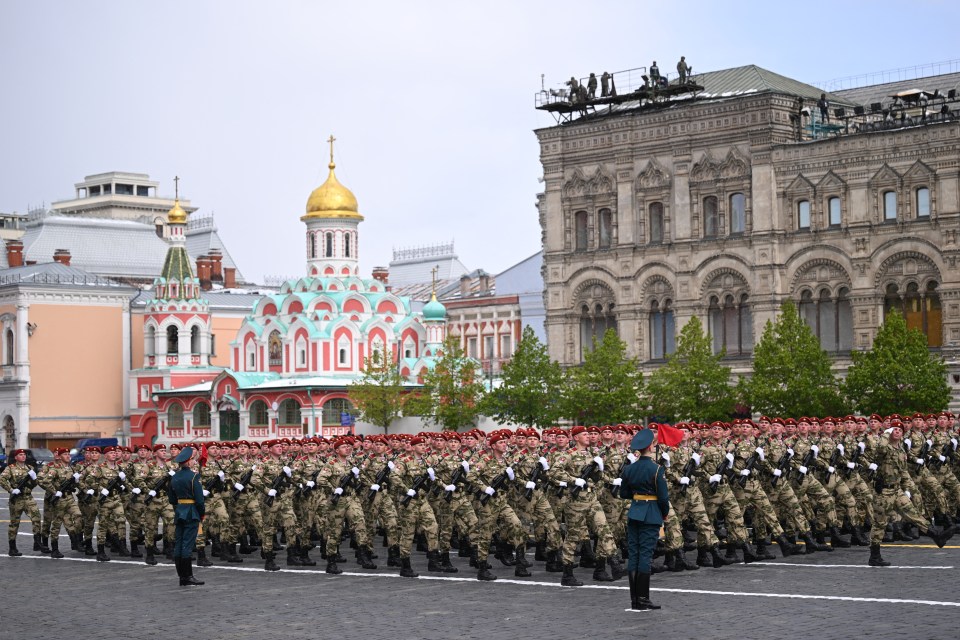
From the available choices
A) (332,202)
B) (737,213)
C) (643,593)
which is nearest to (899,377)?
(737,213)

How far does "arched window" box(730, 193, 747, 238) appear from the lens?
49406 millimetres

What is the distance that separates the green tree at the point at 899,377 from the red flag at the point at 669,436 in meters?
22.5

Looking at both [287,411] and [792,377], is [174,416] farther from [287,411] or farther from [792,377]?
[792,377]

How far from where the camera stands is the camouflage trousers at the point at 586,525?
17.0 meters

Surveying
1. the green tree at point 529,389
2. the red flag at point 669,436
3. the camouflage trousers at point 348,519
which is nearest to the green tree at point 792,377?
the green tree at point 529,389

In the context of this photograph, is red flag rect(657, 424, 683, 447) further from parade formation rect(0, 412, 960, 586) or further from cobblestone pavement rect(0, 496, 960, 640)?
cobblestone pavement rect(0, 496, 960, 640)

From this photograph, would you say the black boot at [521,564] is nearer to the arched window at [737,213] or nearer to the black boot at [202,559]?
the black boot at [202,559]

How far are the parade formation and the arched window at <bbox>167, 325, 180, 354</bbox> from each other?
53938 mm

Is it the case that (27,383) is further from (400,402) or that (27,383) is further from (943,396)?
(943,396)

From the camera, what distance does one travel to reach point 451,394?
2258 inches

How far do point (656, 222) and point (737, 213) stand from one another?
2916 mm

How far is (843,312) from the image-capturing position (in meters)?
47.8

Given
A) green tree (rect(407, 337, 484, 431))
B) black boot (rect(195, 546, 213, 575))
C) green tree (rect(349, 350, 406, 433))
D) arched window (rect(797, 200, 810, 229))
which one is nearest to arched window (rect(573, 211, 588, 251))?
green tree (rect(407, 337, 484, 431))

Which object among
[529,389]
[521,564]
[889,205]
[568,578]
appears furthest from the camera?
[529,389]
